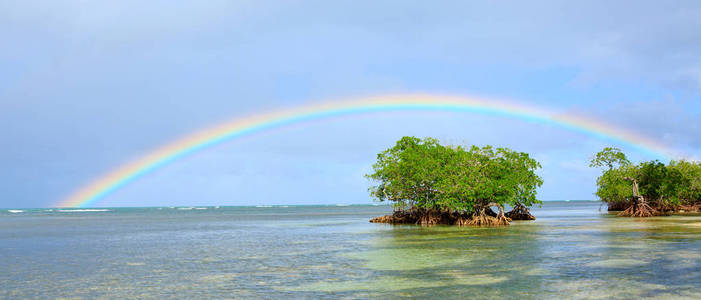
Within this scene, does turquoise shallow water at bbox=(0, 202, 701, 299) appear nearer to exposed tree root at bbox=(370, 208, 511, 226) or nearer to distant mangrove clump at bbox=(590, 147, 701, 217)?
exposed tree root at bbox=(370, 208, 511, 226)

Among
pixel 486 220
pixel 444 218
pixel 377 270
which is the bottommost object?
pixel 377 270

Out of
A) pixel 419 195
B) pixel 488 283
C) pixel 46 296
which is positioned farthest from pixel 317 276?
pixel 419 195

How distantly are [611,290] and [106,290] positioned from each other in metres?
15.9

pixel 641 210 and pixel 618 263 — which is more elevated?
pixel 641 210

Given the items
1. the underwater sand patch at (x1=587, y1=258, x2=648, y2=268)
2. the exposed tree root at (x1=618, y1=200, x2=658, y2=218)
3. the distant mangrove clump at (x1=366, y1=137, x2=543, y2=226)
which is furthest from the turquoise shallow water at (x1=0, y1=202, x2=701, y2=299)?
the exposed tree root at (x1=618, y1=200, x2=658, y2=218)

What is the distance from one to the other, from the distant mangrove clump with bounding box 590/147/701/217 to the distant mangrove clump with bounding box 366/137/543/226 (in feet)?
72.8

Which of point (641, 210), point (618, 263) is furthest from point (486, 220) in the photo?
point (618, 263)

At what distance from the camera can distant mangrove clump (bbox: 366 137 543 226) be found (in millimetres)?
50906

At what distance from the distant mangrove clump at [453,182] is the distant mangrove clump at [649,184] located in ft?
72.8

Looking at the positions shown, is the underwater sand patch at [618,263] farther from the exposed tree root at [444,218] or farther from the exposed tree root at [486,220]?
the exposed tree root at [444,218]

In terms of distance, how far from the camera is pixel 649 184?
73188 mm

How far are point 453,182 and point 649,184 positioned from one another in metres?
37.7

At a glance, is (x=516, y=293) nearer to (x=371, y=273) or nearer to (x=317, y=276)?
(x=371, y=273)

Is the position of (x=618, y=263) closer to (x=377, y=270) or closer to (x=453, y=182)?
(x=377, y=270)
